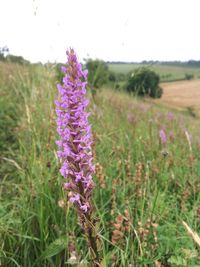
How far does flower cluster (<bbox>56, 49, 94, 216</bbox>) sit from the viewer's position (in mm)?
1241

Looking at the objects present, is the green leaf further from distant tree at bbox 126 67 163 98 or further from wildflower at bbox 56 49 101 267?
distant tree at bbox 126 67 163 98

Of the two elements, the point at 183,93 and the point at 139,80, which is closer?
the point at 139,80

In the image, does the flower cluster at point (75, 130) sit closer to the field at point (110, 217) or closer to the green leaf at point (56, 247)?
the field at point (110, 217)

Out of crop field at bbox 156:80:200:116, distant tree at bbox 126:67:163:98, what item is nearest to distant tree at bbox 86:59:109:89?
distant tree at bbox 126:67:163:98

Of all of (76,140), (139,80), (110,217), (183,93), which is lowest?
(183,93)

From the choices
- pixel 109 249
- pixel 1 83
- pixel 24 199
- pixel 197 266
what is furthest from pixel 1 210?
pixel 1 83

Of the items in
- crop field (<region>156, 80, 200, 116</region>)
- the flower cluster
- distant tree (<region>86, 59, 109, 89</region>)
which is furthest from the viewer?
crop field (<region>156, 80, 200, 116</region>)

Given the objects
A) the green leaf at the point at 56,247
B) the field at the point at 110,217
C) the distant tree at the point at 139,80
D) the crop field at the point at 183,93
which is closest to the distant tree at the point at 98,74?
the distant tree at the point at 139,80

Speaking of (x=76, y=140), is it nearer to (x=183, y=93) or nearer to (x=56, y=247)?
(x=56, y=247)

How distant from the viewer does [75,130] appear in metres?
1.27

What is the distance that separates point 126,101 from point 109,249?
5498mm

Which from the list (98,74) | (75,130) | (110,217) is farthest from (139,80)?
(75,130)

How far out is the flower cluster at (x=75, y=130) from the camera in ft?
4.07

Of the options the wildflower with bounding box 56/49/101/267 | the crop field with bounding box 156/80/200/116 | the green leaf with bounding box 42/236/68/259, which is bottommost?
the crop field with bounding box 156/80/200/116
